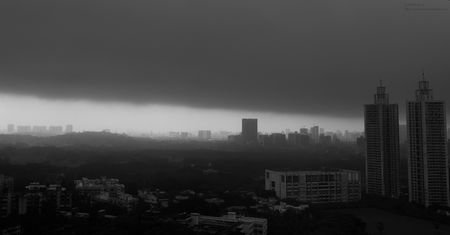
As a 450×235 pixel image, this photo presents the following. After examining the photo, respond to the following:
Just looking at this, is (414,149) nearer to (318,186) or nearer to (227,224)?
(318,186)

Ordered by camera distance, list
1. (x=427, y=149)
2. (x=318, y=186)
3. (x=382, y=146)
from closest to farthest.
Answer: (x=427, y=149) → (x=318, y=186) → (x=382, y=146)

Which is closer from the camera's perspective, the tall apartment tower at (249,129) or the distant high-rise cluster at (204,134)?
the tall apartment tower at (249,129)

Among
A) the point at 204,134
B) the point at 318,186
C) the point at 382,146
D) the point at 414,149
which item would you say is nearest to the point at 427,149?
the point at 414,149

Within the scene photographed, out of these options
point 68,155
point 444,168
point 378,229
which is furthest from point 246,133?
point 378,229

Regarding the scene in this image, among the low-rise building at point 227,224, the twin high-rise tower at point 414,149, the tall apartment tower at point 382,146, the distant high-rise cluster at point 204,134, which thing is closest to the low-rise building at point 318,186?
the tall apartment tower at point 382,146

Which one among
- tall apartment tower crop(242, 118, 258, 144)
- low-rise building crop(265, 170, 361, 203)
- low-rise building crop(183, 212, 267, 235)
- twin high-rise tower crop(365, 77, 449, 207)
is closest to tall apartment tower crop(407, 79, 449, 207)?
twin high-rise tower crop(365, 77, 449, 207)

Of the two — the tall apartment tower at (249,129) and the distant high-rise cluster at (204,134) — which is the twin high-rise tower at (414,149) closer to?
the tall apartment tower at (249,129)
